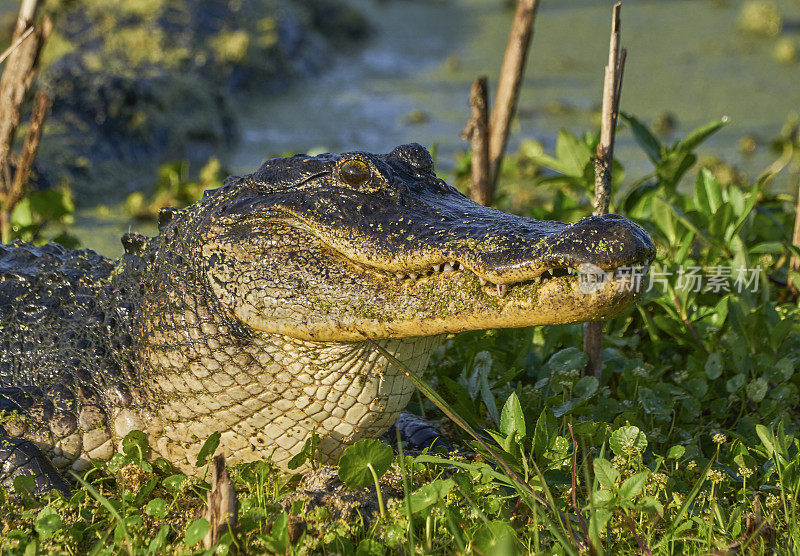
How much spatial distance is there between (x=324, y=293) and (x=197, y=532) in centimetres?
74

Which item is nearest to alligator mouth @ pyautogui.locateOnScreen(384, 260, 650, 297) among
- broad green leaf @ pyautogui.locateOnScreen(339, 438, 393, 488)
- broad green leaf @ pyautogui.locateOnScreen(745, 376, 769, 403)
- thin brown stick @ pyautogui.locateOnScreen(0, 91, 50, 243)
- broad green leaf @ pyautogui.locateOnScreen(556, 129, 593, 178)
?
broad green leaf @ pyautogui.locateOnScreen(339, 438, 393, 488)

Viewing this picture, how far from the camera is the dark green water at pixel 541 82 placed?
806cm

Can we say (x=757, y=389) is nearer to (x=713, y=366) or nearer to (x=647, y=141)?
(x=713, y=366)

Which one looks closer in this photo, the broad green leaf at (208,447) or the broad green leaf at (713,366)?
the broad green leaf at (208,447)

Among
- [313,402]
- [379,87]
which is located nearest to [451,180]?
[379,87]

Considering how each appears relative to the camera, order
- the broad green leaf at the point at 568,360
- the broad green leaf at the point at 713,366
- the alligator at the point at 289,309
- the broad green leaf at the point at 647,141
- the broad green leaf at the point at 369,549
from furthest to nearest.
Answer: the broad green leaf at the point at 647,141, the broad green leaf at the point at 713,366, the broad green leaf at the point at 568,360, the broad green leaf at the point at 369,549, the alligator at the point at 289,309

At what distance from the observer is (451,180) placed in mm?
6941

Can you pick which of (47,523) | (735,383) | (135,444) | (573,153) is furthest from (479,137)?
(47,523)

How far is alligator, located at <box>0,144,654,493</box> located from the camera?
2129 millimetres

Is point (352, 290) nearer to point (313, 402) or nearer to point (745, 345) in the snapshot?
point (313, 402)

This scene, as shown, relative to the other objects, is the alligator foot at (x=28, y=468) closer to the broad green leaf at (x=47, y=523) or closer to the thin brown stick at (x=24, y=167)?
the broad green leaf at (x=47, y=523)

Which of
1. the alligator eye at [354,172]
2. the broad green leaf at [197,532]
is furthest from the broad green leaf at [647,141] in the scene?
the broad green leaf at [197,532]

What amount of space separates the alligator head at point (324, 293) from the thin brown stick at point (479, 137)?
5.02ft

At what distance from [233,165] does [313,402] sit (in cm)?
520
